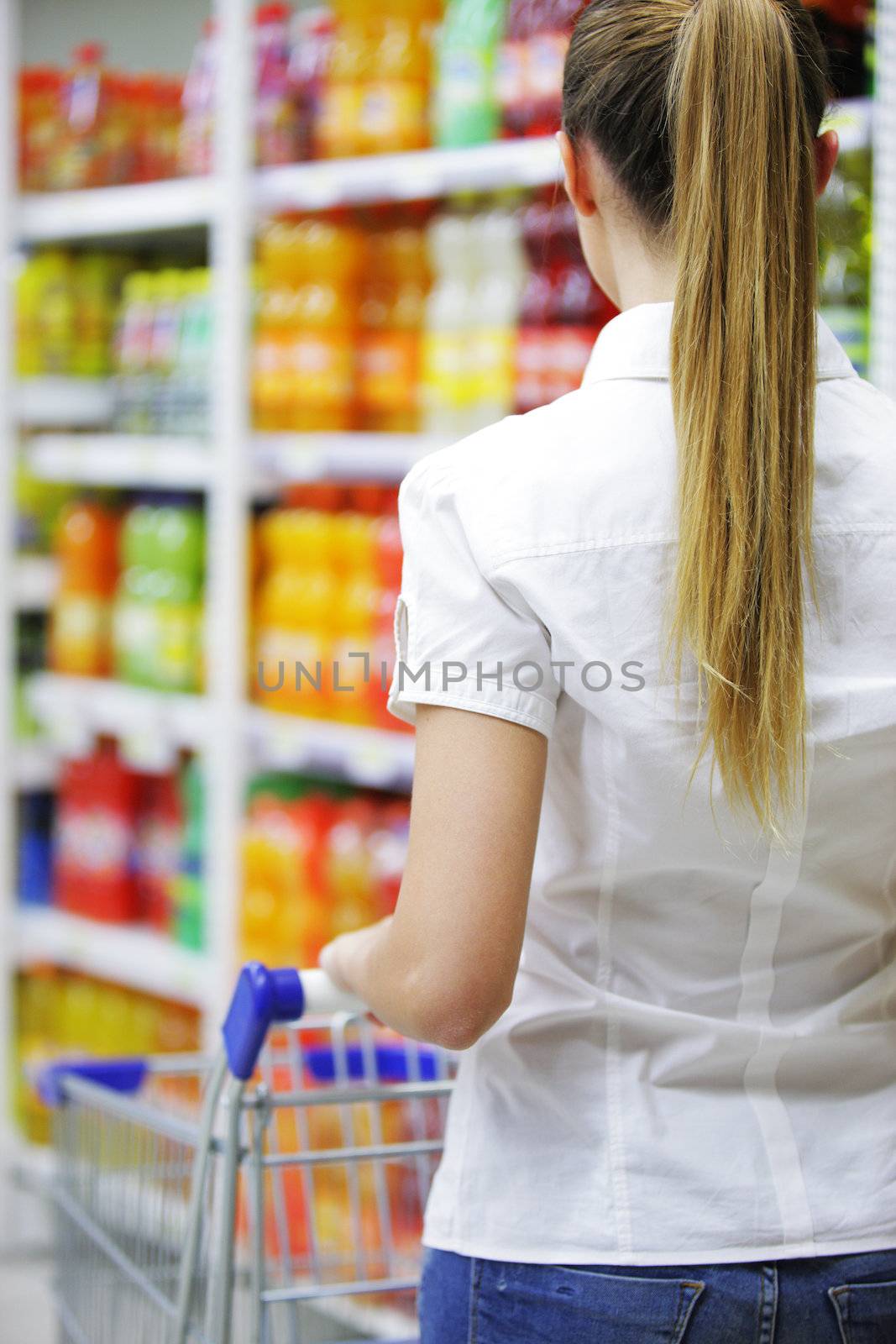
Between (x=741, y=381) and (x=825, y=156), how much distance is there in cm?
22

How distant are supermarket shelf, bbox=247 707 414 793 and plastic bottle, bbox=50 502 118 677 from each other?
53cm

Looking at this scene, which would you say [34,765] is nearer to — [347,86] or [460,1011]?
[347,86]

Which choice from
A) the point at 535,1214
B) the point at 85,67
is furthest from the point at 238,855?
the point at 535,1214

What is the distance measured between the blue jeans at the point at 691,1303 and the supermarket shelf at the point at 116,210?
219 centimetres

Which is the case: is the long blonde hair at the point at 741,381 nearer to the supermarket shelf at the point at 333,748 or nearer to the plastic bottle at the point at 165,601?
the supermarket shelf at the point at 333,748

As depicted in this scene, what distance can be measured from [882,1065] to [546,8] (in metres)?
1.87

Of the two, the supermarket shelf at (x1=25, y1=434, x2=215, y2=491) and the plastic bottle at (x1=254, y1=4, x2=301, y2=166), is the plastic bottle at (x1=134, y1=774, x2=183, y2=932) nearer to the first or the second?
the supermarket shelf at (x1=25, y1=434, x2=215, y2=491)

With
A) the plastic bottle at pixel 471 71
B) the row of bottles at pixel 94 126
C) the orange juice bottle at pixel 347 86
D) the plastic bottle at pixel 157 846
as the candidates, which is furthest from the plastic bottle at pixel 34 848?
the plastic bottle at pixel 471 71

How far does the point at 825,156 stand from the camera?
0.99m

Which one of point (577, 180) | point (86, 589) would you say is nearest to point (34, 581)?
point (86, 589)

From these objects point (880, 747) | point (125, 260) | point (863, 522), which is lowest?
point (880, 747)

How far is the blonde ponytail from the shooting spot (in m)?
0.87

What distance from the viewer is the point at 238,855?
2.83m

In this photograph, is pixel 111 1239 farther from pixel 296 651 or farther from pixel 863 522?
pixel 296 651
